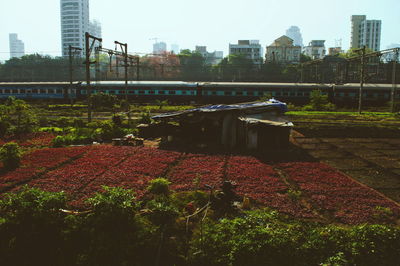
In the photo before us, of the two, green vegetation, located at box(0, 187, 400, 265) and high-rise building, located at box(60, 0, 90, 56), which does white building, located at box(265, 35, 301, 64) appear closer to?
high-rise building, located at box(60, 0, 90, 56)

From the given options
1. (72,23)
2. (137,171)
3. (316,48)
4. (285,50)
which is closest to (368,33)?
(316,48)

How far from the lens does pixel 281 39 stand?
12225 centimetres

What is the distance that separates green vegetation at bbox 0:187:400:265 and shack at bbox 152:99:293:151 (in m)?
10.8

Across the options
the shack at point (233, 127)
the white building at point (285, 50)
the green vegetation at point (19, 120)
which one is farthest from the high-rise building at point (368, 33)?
the green vegetation at point (19, 120)

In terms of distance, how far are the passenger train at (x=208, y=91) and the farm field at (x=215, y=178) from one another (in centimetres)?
2878

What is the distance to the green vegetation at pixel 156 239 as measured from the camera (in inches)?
312

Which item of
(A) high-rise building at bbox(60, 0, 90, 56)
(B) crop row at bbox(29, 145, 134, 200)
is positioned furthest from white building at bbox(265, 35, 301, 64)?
(B) crop row at bbox(29, 145, 134, 200)

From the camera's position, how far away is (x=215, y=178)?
47.0 feet

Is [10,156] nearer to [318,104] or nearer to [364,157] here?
[364,157]

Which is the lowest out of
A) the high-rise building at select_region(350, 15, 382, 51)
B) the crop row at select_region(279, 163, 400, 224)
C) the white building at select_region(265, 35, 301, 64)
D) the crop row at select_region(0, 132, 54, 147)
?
the crop row at select_region(279, 163, 400, 224)

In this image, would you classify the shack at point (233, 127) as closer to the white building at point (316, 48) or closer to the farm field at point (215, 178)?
the farm field at point (215, 178)

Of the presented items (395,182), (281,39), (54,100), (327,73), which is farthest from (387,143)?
(281,39)

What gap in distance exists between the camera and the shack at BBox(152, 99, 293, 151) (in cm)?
2014

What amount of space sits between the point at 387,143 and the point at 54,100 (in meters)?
43.8
